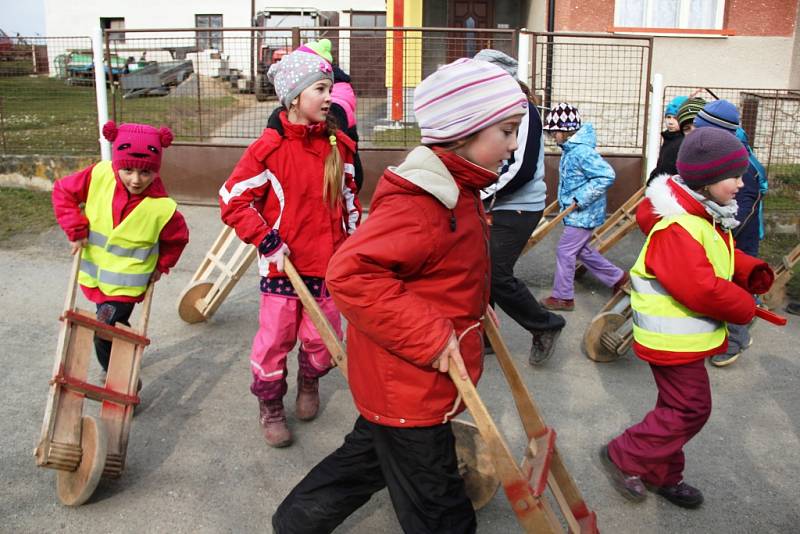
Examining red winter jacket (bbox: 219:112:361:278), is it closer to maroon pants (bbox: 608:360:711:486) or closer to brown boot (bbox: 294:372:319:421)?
brown boot (bbox: 294:372:319:421)

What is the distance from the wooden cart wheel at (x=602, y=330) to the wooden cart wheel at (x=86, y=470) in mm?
3051

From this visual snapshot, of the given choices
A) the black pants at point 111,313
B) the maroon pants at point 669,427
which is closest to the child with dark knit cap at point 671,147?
the maroon pants at point 669,427

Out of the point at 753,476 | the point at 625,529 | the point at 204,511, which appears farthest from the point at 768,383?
the point at 204,511

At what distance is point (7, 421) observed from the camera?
4.18m

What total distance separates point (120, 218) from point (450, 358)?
7.81ft

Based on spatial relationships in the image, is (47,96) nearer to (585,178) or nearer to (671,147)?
(585,178)

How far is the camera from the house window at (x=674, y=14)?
44.3ft

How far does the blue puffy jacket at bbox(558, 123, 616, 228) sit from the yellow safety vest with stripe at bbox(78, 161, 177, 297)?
3.31 metres

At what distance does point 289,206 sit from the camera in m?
3.92

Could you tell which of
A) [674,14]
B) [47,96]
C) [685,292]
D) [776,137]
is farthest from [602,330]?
[674,14]

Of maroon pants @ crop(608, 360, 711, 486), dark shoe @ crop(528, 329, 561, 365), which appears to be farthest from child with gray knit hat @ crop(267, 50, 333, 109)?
dark shoe @ crop(528, 329, 561, 365)

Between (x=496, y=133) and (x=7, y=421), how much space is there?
314cm

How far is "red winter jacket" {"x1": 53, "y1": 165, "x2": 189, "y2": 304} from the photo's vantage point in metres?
4.02

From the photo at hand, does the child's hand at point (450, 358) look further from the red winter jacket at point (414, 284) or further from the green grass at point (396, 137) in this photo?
the green grass at point (396, 137)
